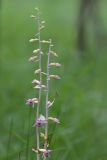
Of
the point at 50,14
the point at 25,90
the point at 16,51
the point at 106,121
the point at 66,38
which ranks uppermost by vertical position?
the point at 50,14

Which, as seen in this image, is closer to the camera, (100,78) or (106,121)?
(106,121)

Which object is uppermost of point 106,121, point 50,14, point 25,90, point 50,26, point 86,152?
point 50,14

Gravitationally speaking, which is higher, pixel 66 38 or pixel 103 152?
pixel 66 38

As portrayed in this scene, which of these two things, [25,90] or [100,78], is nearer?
[25,90]

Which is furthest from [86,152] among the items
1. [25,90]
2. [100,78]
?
[100,78]

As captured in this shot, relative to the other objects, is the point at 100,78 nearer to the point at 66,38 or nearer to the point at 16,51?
the point at 16,51

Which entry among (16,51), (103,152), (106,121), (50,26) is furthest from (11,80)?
(50,26)

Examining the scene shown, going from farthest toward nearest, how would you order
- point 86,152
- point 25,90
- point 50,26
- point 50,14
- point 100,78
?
point 50,14
point 50,26
point 100,78
point 25,90
point 86,152

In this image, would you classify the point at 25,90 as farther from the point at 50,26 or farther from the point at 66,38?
the point at 50,26

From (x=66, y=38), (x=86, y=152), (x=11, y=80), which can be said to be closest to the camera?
(x=86, y=152)
